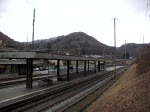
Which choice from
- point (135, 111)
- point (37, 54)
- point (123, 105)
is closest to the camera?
point (135, 111)

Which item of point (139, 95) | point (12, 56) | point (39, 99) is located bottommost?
point (39, 99)

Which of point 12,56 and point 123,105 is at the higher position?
point 12,56

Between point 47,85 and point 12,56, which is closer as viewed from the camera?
point 12,56

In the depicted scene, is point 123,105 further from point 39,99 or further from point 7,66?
point 7,66

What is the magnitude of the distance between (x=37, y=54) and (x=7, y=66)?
19038 mm

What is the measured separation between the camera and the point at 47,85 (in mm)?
39156

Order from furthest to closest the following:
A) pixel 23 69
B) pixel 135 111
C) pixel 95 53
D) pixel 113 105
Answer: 1. pixel 95 53
2. pixel 23 69
3. pixel 113 105
4. pixel 135 111

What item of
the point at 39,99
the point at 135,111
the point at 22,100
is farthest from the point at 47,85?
the point at 135,111

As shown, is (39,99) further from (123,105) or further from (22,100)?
(123,105)

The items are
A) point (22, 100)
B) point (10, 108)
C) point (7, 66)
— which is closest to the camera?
point (10, 108)

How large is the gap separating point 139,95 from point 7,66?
38.2m

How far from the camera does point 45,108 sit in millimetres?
22656

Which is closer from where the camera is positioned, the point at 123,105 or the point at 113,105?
the point at 123,105

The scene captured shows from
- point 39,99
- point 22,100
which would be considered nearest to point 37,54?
point 39,99
